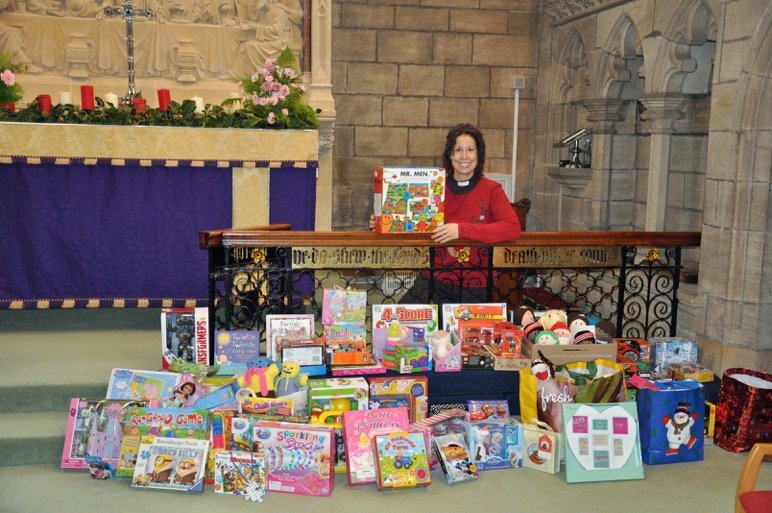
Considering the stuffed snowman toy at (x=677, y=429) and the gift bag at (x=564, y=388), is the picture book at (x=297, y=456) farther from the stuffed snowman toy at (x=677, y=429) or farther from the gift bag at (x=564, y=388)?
the stuffed snowman toy at (x=677, y=429)

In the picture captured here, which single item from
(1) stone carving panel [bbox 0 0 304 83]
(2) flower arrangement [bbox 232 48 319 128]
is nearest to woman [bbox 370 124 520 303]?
(2) flower arrangement [bbox 232 48 319 128]

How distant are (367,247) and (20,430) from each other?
6.54 feet

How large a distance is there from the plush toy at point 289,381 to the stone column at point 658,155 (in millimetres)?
3485

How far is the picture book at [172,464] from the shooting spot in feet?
12.0

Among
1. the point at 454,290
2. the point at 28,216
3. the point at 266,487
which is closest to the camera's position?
the point at 266,487

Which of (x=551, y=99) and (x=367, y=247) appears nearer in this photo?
(x=367, y=247)

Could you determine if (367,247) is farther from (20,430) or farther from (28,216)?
(28,216)

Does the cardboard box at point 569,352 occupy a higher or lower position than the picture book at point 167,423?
higher

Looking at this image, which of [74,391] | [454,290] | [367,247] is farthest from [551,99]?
[74,391]

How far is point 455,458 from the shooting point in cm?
388

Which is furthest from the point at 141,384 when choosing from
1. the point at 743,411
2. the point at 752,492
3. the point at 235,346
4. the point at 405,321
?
the point at 743,411

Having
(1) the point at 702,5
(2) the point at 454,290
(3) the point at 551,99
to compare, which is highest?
(1) the point at 702,5

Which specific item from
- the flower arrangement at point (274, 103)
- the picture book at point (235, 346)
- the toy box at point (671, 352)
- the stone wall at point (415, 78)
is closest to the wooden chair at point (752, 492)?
the toy box at point (671, 352)

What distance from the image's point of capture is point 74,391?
4.38 m
